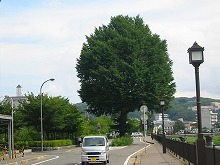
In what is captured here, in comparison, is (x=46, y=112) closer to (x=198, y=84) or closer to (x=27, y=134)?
(x=27, y=134)

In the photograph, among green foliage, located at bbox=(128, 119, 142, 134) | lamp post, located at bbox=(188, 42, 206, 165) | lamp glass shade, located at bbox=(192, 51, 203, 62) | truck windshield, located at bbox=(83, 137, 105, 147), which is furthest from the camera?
green foliage, located at bbox=(128, 119, 142, 134)

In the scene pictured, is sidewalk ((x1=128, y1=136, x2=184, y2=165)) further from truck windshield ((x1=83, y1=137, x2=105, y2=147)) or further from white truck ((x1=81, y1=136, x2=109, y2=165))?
truck windshield ((x1=83, y1=137, x2=105, y2=147))

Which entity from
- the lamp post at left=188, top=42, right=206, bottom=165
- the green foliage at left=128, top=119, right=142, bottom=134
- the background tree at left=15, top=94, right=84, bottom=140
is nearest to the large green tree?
the green foliage at left=128, top=119, right=142, bottom=134

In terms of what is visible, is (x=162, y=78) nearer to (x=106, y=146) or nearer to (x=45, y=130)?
(x=45, y=130)

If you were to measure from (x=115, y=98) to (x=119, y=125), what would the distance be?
6.95 metres

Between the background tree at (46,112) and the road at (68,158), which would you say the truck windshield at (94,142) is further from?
the background tree at (46,112)

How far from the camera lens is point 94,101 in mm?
60344

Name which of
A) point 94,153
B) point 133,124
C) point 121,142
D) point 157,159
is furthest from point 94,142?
point 133,124

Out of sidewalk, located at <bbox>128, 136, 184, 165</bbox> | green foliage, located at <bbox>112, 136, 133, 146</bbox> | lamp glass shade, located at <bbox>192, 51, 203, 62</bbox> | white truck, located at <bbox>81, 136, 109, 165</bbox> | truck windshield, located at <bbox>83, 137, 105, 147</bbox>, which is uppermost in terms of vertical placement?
lamp glass shade, located at <bbox>192, 51, 203, 62</bbox>

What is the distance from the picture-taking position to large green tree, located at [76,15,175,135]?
5688 cm

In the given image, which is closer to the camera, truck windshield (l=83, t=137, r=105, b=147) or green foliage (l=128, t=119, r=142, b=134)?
truck windshield (l=83, t=137, r=105, b=147)

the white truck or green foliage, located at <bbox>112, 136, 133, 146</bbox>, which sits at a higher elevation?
the white truck

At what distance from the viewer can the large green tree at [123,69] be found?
187 feet

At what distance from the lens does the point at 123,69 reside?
57375 millimetres
